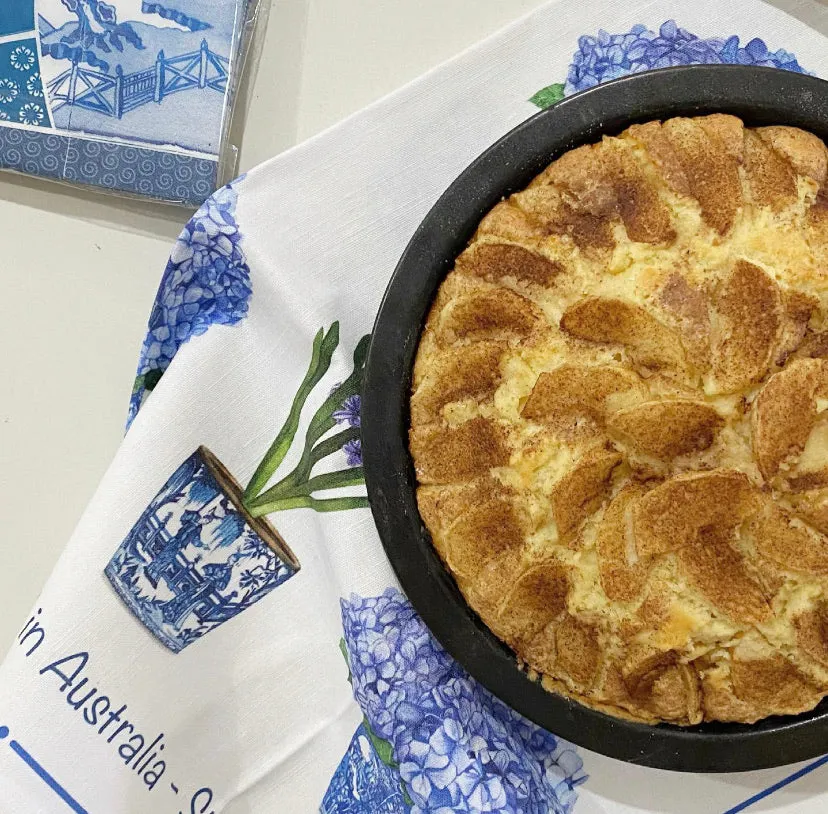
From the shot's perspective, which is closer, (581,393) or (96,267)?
(581,393)

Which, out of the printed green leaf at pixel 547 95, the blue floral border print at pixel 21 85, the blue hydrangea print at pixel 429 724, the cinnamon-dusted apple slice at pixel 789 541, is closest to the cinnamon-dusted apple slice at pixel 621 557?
the cinnamon-dusted apple slice at pixel 789 541

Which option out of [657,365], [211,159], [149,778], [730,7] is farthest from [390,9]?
[149,778]

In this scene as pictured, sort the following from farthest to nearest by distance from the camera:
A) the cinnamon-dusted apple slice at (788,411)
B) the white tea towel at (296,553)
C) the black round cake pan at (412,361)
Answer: the white tea towel at (296,553)
the black round cake pan at (412,361)
the cinnamon-dusted apple slice at (788,411)

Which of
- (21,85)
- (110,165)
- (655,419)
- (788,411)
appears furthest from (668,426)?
(21,85)

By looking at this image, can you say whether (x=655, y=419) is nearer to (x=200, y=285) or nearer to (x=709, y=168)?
(x=709, y=168)

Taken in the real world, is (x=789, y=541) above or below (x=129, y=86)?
below

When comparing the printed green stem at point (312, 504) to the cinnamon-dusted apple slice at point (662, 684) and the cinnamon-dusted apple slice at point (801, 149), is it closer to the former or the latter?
the cinnamon-dusted apple slice at point (662, 684)
